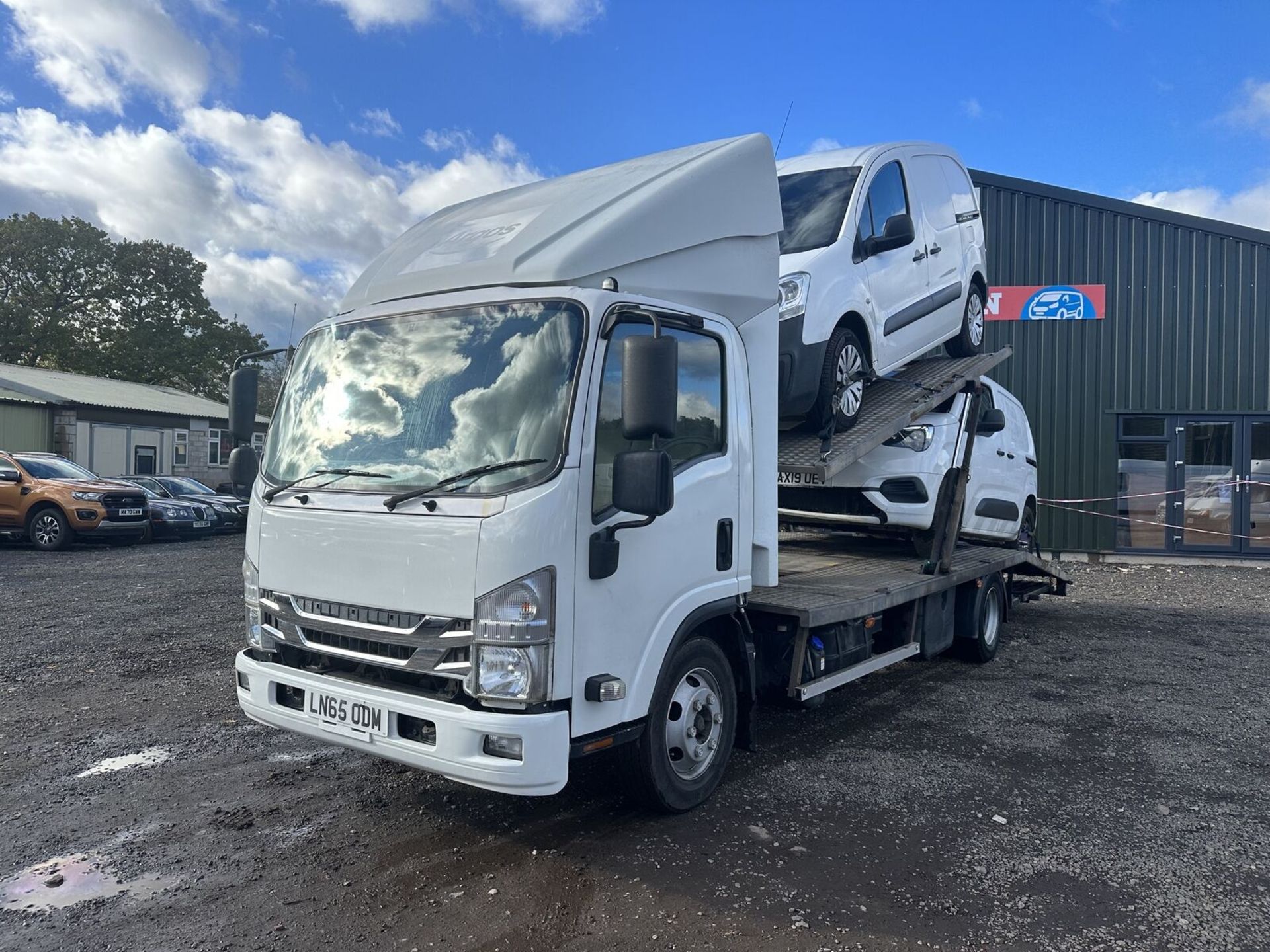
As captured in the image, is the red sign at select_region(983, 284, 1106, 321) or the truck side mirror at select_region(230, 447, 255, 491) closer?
the truck side mirror at select_region(230, 447, 255, 491)

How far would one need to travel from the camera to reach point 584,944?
121 inches

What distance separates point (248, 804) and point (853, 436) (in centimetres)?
389

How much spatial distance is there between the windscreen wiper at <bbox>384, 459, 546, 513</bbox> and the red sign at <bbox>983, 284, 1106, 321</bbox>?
44.5 ft

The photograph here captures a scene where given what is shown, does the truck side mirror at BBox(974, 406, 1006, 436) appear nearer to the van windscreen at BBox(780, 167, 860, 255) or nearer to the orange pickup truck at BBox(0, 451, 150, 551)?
the van windscreen at BBox(780, 167, 860, 255)

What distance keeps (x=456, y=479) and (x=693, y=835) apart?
1.87 metres

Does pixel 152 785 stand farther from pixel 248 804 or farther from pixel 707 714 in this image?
pixel 707 714

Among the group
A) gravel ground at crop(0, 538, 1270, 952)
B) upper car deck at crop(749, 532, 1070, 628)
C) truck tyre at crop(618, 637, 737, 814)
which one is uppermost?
upper car deck at crop(749, 532, 1070, 628)

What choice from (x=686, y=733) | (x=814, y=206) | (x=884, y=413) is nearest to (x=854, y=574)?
(x=884, y=413)

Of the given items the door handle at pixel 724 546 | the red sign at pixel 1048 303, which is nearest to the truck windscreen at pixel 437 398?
the door handle at pixel 724 546

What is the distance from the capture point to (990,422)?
7230 millimetres

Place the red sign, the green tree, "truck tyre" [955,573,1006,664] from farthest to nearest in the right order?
1. the green tree
2. the red sign
3. "truck tyre" [955,573,1006,664]

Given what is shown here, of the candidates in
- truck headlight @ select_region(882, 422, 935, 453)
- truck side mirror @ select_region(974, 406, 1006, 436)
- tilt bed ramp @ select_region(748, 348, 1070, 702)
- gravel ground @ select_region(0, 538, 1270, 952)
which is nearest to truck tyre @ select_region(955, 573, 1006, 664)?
tilt bed ramp @ select_region(748, 348, 1070, 702)

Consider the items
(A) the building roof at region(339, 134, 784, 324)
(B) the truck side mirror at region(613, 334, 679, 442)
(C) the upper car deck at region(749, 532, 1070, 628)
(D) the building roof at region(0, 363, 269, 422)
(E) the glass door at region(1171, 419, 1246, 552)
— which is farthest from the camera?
(D) the building roof at region(0, 363, 269, 422)

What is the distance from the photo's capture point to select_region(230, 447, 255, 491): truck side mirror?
4.37 m
